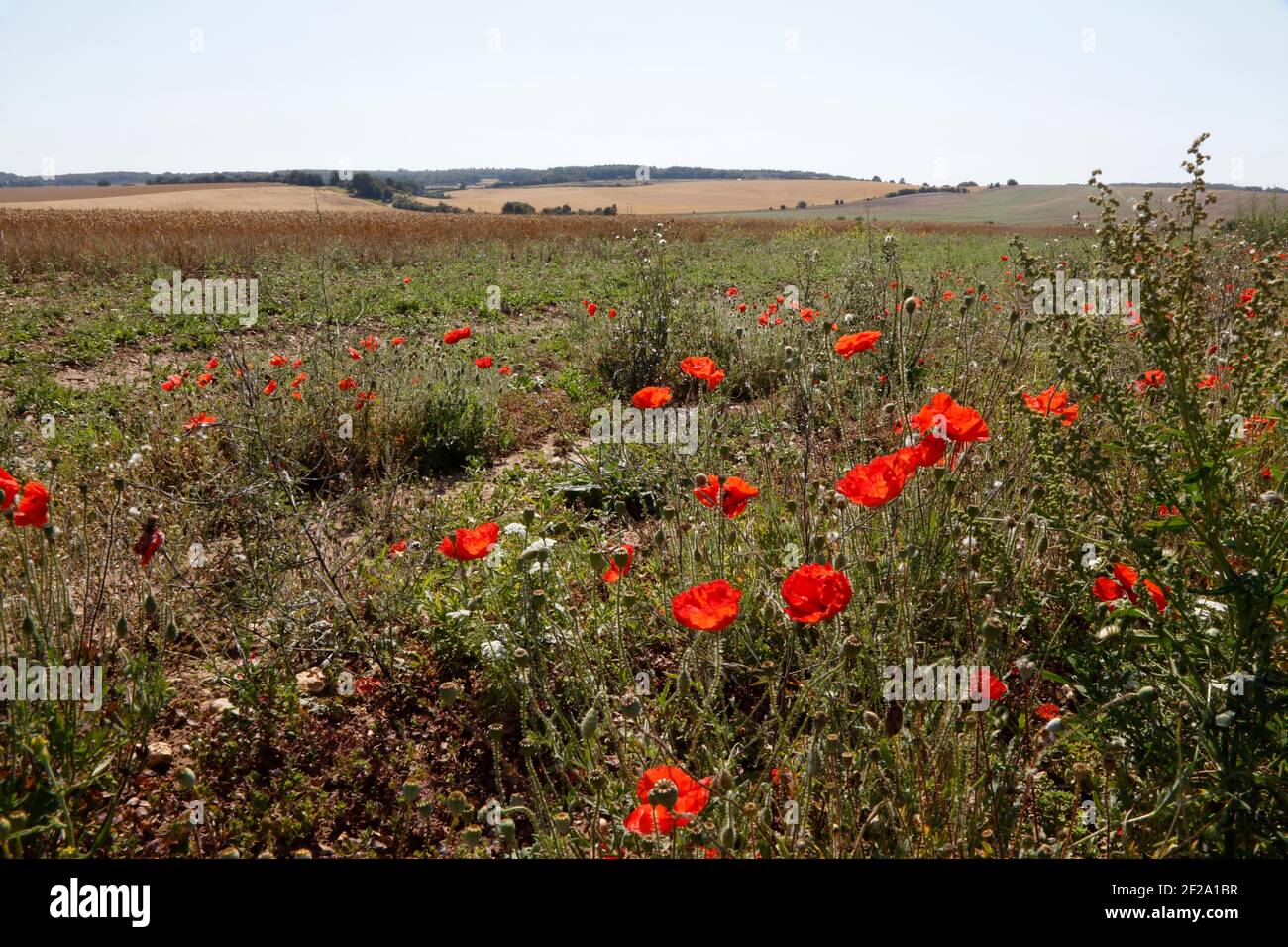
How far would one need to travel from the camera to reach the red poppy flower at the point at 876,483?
172cm

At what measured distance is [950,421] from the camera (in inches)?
72.1

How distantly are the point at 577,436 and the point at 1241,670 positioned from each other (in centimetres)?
423

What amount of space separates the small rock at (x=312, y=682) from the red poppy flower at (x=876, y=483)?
191cm

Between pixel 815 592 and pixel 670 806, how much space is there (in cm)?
51

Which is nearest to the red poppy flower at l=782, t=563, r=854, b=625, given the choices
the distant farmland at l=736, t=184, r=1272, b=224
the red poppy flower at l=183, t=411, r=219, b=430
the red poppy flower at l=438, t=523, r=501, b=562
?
the red poppy flower at l=438, t=523, r=501, b=562

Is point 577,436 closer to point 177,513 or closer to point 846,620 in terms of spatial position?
point 177,513

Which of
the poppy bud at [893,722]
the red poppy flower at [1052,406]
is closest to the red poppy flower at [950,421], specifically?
the red poppy flower at [1052,406]

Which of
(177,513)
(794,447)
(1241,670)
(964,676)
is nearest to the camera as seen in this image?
(1241,670)

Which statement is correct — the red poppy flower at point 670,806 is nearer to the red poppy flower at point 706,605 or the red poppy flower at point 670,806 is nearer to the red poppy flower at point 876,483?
the red poppy flower at point 706,605

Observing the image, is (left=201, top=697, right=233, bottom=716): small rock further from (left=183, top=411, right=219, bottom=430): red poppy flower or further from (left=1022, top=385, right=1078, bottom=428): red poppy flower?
(left=1022, top=385, right=1078, bottom=428): red poppy flower

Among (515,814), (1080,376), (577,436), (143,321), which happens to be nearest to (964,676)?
(1080,376)

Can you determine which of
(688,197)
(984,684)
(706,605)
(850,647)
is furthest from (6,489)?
(688,197)

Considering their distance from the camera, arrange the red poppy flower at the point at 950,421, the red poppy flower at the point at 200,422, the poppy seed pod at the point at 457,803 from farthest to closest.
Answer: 1. the red poppy flower at the point at 200,422
2. the red poppy flower at the point at 950,421
3. the poppy seed pod at the point at 457,803
